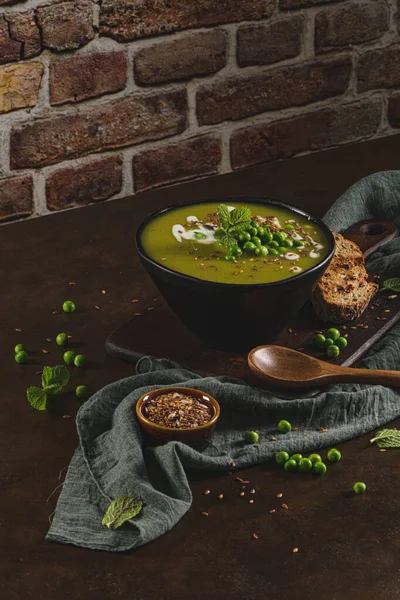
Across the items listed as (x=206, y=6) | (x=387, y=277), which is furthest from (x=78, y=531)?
(x=206, y=6)

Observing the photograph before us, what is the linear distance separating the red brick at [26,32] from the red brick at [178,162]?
38 cm

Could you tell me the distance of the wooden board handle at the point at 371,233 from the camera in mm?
1896

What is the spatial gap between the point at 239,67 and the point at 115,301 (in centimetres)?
90

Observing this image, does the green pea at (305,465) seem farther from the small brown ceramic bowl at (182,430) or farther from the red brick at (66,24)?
the red brick at (66,24)

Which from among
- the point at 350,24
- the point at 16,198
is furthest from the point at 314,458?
the point at 350,24

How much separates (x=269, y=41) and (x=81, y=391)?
49.8 inches

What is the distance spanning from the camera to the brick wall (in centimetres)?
209

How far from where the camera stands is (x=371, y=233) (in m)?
1.98

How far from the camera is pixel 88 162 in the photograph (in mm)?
2250

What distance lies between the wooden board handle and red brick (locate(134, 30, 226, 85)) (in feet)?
2.00

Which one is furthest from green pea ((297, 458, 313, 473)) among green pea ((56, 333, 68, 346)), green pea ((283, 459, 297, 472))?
green pea ((56, 333, 68, 346))

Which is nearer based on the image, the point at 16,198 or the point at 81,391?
the point at 81,391

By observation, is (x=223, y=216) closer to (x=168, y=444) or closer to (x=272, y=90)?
(x=168, y=444)

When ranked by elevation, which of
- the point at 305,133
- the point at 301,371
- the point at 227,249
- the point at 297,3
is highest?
the point at 297,3
